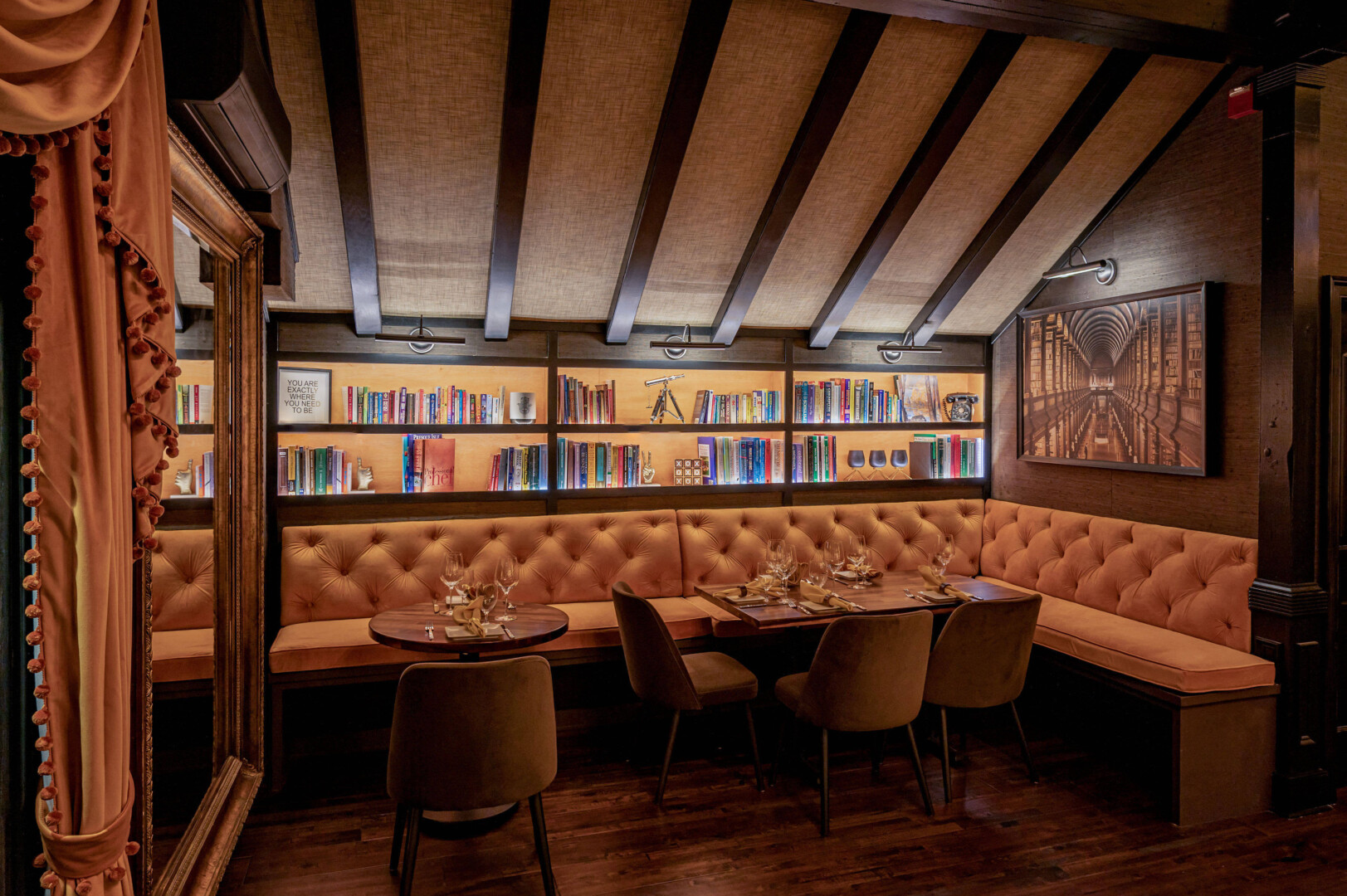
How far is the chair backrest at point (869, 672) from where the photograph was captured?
115 inches

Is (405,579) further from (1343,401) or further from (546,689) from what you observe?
(1343,401)

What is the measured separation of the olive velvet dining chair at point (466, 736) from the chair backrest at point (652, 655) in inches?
29.0

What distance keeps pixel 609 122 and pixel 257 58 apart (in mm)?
1638

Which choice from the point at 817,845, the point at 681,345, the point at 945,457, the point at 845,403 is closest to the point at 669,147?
the point at 681,345

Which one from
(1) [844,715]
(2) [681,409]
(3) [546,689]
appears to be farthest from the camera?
(2) [681,409]

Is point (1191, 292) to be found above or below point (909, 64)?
below

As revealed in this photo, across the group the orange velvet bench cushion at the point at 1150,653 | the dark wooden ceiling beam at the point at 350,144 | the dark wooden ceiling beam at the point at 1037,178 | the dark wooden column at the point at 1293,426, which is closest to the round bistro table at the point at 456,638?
the dark wooden ceiling beam at the point at 350,144

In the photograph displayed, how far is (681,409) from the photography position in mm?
4938

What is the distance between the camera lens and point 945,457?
17.5 ft

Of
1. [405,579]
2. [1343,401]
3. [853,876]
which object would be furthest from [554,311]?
[1343,401]

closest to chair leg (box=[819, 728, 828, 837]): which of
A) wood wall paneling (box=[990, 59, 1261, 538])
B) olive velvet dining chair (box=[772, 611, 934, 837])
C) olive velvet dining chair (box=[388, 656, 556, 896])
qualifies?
olive velvet dining chair (box=[772, 611, 934, 837])

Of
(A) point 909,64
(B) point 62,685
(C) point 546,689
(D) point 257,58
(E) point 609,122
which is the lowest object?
(C) point 546,689

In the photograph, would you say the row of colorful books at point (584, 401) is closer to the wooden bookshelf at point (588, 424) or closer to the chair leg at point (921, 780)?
the wooden bookshelf at point (588, 424)

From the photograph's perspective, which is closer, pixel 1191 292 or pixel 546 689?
pixel 546 689
